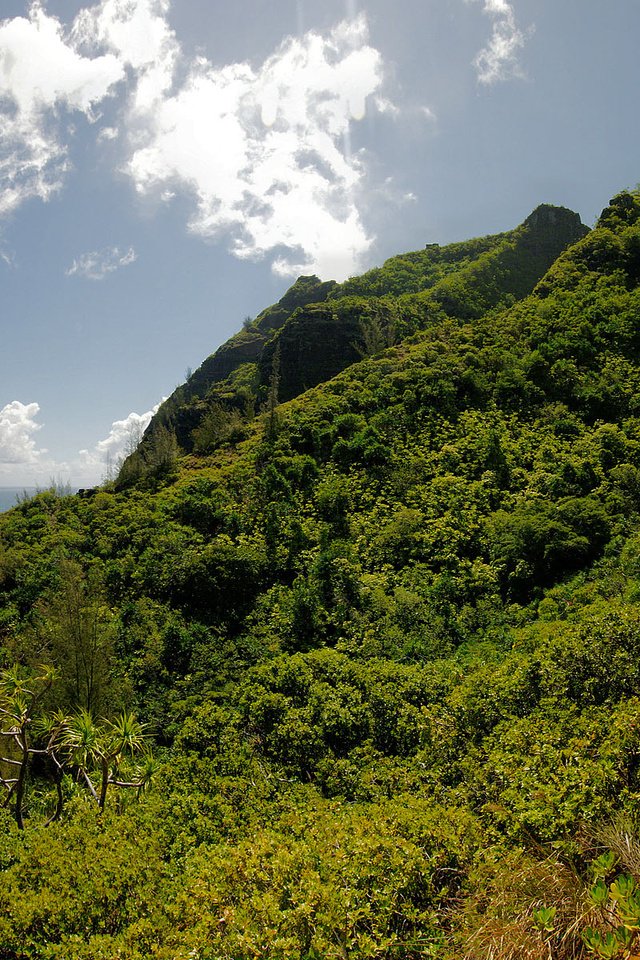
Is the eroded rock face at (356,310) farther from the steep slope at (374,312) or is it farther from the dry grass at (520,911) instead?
the dry grass at (520,911)

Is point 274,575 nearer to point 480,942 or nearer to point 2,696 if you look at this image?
point 2,696

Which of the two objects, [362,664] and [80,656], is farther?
[80,656]

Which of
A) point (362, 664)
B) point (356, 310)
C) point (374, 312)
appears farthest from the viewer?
point (356, 310)

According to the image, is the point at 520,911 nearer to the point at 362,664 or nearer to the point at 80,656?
the point at 362,664

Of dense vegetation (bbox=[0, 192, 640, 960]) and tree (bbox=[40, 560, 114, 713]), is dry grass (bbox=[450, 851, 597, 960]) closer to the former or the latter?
dense vegetation (bbox=[0, 192, 640, 960])

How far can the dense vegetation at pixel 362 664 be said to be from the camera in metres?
4.05

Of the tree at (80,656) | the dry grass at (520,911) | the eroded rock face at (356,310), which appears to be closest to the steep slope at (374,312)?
the eroded rock face at (356,310)

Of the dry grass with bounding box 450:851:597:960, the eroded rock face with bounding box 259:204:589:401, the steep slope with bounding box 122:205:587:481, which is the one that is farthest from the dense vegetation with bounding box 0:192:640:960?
the eroded rock face with bounding box 259:204:589:401

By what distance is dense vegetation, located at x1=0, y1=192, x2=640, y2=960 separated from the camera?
4055 millimetres

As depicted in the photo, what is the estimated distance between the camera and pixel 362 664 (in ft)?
42.1

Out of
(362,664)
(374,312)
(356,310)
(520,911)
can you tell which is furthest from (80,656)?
(374,312)

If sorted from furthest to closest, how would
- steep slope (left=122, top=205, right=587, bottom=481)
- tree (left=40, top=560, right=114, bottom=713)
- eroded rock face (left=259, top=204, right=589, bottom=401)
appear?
eroded rock face (left=259, top=204, right=589, bottom=401)
steep slope (left=122, top=205, right=587, bottom=481)
tree (left=40, top=560, right=114, bottom=713)

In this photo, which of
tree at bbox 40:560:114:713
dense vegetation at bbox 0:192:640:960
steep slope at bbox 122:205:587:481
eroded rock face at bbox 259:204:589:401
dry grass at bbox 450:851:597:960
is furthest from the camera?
eroded rock face at bbox 259:204:589:401

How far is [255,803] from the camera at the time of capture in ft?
23.9
